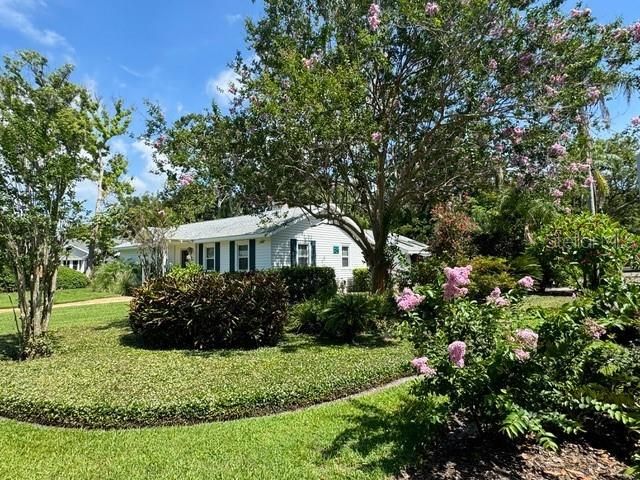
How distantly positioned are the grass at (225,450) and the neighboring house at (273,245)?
43.6 ft

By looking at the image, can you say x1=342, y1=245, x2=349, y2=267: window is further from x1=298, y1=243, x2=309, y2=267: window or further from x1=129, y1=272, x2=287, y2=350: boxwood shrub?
x1=129, y1=272, x2=287, y2=350: boxwood shrub

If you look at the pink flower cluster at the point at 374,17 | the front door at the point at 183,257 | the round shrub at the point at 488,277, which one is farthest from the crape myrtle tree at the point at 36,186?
the front door at the point at 183,257

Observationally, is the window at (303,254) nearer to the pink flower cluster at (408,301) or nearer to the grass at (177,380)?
the grass at (177,380)

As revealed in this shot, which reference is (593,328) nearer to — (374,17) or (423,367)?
(423,367)

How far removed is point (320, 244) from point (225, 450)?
17406mm

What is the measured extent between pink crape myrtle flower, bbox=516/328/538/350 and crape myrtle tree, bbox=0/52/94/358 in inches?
302

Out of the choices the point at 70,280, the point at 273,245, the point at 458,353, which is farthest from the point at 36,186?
the point at 70,280

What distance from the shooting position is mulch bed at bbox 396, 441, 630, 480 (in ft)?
12.0

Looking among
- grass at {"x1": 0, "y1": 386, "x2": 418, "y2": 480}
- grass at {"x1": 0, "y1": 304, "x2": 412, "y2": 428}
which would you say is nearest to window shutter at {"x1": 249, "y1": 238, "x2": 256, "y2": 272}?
grass at {"x1": 0, "y1": 304, "x2": 412, "y2": 428}

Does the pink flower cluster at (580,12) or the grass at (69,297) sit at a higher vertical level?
the pink flower cluster at (580,12)

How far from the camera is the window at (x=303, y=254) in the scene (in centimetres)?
2059

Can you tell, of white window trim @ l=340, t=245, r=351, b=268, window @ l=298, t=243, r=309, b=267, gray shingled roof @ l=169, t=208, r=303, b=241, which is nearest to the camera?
gray shingled roof @ l=169, t=208, r=303, b=241

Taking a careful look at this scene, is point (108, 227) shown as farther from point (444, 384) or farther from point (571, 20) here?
point (571, 20)

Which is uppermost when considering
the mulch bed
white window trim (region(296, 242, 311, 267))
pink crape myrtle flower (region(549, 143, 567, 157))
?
pink crape myrtle flower (region(549, 143, 567, 157))
